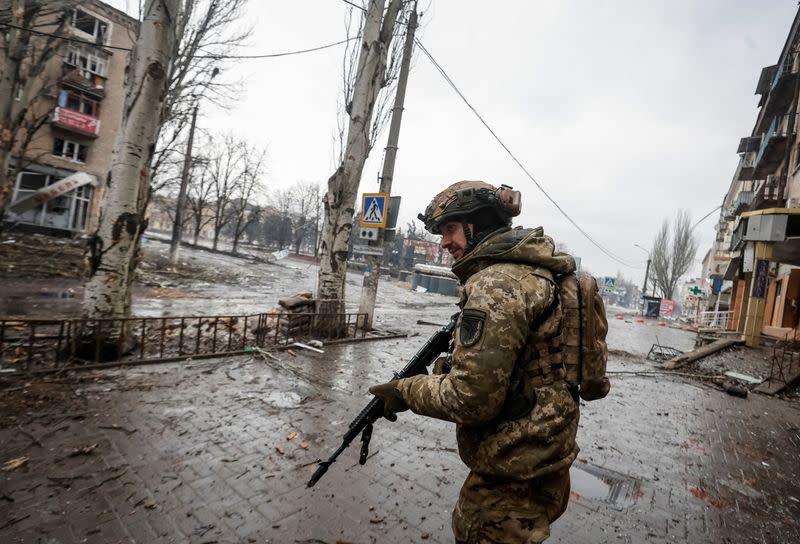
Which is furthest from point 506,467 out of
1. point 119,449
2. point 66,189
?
point 66,189

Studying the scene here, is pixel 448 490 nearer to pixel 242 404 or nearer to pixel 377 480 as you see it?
pixel 377 480

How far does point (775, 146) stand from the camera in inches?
722

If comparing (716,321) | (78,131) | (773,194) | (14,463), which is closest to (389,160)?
(14,463)

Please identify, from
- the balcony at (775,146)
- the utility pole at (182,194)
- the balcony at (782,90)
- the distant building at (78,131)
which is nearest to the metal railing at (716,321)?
the balcony at (775,146)

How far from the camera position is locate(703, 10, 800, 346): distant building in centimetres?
1033

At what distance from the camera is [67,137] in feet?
83.0

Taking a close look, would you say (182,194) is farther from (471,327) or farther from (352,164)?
(471,327)

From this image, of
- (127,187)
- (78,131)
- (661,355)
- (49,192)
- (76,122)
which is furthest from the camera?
(78,131)

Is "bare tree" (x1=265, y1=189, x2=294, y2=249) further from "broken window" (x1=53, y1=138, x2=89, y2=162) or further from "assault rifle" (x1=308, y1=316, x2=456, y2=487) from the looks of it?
"assault rifle" (x1=308, y1=316, x2=456, y2=487)

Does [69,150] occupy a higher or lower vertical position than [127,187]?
higher

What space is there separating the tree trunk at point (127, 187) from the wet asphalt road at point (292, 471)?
1.04 meters

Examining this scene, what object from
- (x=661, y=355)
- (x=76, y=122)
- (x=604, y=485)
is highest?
(x=76, y=122)

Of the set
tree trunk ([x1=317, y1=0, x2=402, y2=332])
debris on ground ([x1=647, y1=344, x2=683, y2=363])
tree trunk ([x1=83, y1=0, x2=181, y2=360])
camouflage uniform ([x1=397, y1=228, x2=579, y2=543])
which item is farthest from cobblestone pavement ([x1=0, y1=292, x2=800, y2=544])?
debris on ground ([x1=647, y1=344, x2=683, y2=363])

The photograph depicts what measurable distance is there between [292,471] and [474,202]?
2.77 meters
